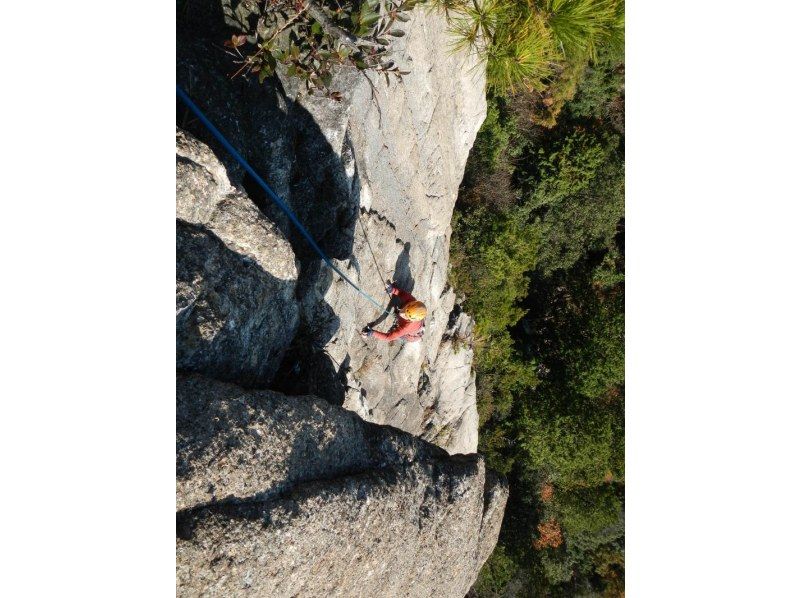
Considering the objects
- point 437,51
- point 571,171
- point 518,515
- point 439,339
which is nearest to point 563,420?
point 518,515

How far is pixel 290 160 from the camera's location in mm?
5980

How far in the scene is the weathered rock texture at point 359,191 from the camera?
17.1 feet

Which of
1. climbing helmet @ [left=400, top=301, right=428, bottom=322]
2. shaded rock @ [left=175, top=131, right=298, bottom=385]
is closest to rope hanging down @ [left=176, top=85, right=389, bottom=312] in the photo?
shaded rock @ [left=175, top=131, right=298, bottom=385]

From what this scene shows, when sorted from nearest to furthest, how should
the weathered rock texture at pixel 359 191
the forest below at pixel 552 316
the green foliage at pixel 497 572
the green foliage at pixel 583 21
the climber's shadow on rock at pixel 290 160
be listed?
the climber's shadow on rock at pixel 290 160, the weathered rock texture at pixel 359 191, the green foliage at pixel 583 21, the forest below at pixel 552 316, the green foliage at pixel 497 572

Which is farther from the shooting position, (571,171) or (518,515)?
(518,515)

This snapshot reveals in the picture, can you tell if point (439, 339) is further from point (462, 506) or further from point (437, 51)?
point (437, 51)

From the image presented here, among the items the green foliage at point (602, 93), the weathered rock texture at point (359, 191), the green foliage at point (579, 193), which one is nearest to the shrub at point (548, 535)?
→ the weathered rock texture at point (359, 191)

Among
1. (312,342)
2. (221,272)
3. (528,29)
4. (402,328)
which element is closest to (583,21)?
(528,29)

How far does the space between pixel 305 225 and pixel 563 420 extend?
28.8ft

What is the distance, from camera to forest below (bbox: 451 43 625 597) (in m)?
11.2

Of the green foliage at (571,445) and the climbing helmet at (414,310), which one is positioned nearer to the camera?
the climbing helmet at (414,310)

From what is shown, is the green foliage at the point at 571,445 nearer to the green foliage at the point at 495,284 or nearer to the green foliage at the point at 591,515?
the green foliage at the point at 591,515

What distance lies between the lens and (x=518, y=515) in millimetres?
14031

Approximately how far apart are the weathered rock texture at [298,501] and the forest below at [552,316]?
564 centimetres
